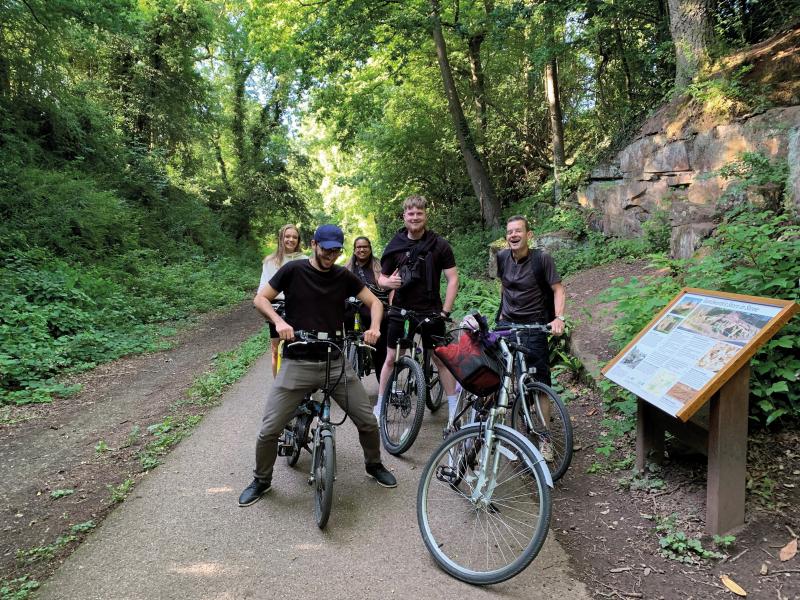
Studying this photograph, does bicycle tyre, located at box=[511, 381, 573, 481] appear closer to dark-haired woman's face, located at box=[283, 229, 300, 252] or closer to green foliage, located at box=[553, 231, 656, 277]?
dark-haired woman's face, located at box=[283, 229, 300, 252]

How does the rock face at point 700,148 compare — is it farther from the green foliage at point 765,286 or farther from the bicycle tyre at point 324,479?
the bicycle tyre at point 324,479

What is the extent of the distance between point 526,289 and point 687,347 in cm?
146

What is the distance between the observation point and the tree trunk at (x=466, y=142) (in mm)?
13977

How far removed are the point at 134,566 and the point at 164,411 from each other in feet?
10.3

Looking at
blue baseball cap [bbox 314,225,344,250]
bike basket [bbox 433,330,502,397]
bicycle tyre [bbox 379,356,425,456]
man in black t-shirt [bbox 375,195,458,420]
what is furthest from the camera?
man in black t-shirt [bbox 375,195,458,420]

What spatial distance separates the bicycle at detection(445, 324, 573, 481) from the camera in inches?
148

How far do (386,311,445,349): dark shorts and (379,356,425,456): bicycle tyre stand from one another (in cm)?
24

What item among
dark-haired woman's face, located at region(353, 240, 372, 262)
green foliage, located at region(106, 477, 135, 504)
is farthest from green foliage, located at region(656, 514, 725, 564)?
dark-haired woman's face, located at region(353, 240, 372, 262)

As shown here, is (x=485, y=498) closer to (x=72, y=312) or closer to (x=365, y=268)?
(x=365, y=268)

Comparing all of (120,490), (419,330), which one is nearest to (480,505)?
(419,330)

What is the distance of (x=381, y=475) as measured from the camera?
12.8 feet

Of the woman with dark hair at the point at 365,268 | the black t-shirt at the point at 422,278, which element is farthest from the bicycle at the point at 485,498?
the woman with dark hair at the point at 365,268

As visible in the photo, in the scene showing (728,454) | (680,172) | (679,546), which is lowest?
(679,546)

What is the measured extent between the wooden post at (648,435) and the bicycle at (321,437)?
7.11 ft
